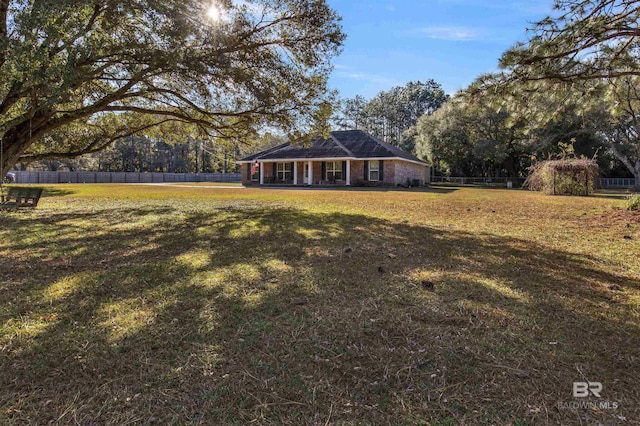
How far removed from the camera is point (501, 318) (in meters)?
2.90

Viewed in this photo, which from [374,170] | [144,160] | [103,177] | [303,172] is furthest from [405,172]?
[144,160]

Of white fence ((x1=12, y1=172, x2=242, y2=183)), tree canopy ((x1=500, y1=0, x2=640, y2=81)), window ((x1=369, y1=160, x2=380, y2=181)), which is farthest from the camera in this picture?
white fence ((x1=12, y1=172, x2=242, y2=183))

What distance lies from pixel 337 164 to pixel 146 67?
71.1 feet

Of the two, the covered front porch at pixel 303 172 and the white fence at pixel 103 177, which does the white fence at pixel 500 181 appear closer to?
the covered front porch at pixel 303 172

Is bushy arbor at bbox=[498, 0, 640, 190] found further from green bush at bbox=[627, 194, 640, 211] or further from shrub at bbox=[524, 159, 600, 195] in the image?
shrub at bbox=[524, 159, 600, 195]

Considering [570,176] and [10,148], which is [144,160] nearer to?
[10,148]

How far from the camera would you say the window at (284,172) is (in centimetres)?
3136

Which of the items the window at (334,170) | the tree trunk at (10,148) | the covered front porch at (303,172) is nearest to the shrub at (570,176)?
the covered front porch at (303,172)

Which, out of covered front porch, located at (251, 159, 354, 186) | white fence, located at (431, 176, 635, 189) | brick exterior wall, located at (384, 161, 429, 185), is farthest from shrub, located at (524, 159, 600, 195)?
white fence, located at (431, 176, 635, 189)

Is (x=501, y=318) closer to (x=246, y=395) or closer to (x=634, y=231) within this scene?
(x=246, y=395)

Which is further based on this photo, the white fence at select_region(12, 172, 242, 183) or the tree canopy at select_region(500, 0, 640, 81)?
the white fence at select_region(12, 172, 242, 183)

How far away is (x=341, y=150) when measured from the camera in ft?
94.8

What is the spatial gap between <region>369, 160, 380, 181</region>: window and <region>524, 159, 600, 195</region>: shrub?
38.2 ft

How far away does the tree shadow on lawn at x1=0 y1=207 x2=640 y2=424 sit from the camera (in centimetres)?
193
